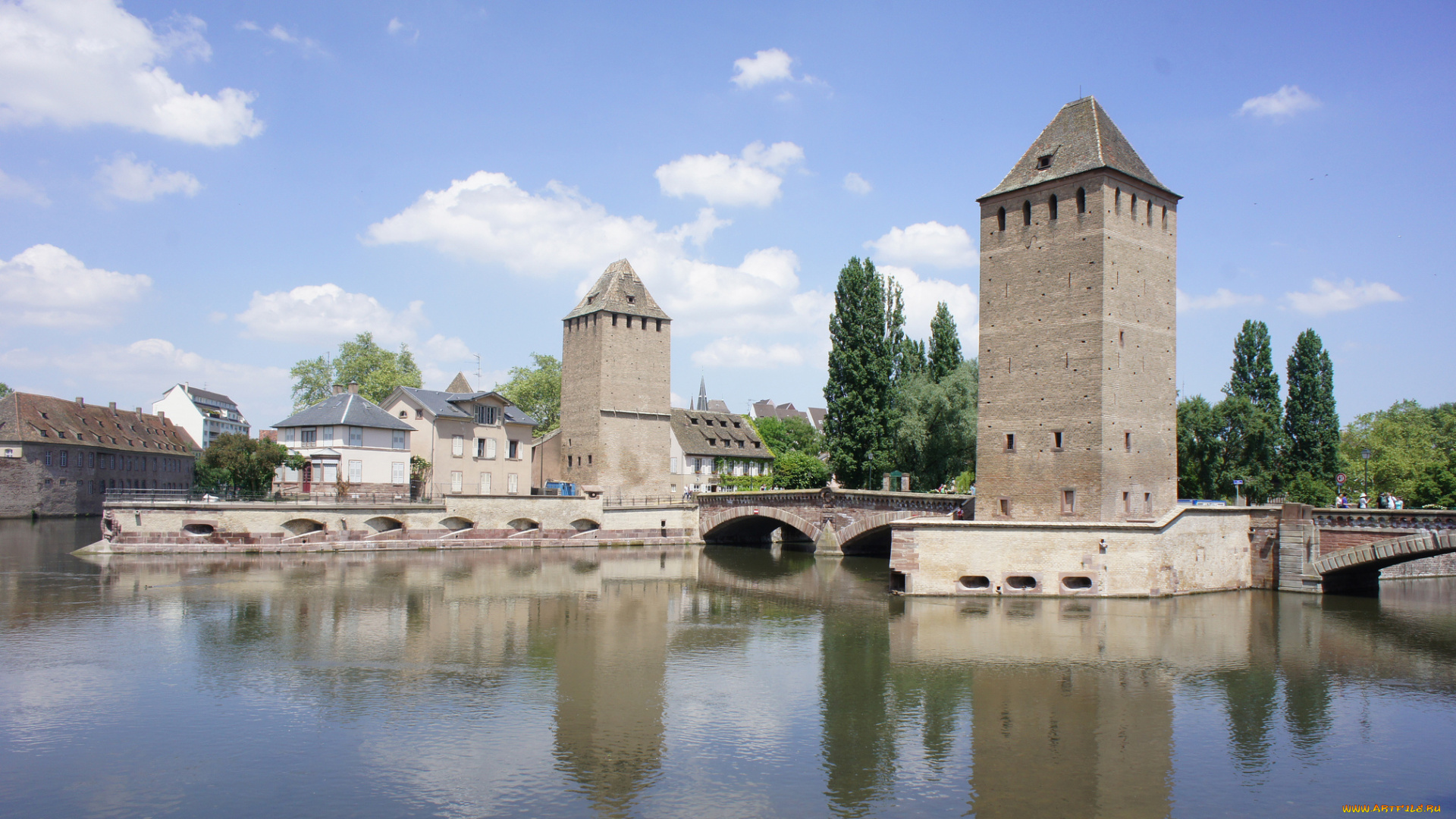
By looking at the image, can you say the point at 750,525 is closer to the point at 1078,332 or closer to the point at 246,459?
the point at 1078,332

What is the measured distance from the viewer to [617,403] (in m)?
50.6

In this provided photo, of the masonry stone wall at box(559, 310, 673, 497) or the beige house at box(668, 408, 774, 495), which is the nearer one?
the masonry stone wall at box(559, 310, 673, 497)

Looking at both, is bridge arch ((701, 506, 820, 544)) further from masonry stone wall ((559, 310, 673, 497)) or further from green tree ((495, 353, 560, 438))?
green tree ((495, 353, 560, 438))

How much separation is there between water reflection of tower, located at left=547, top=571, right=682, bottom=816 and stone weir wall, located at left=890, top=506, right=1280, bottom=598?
804 cm

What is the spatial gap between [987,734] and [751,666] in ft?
19.2

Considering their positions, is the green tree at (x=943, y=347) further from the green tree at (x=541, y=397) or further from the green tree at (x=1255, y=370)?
the green tree at (x=541, y=397)

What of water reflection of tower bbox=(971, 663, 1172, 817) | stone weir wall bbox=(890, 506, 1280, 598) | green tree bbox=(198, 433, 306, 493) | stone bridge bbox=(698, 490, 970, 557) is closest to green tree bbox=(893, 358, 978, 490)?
stone bridge bbox=(698, 490, 970, 557)

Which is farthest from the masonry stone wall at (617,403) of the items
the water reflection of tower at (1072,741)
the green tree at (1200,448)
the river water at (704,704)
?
the water reflection of tower at (1072,741)

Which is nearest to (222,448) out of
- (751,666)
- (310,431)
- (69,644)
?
(310,431)

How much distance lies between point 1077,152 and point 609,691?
943 inches

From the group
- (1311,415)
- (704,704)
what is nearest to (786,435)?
(1311,415)

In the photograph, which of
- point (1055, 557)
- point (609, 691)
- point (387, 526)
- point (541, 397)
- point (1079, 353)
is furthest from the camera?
point (541, 397)

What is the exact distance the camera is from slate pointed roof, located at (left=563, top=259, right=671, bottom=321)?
50812 millimetres

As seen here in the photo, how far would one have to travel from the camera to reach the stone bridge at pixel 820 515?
35.3 metres
